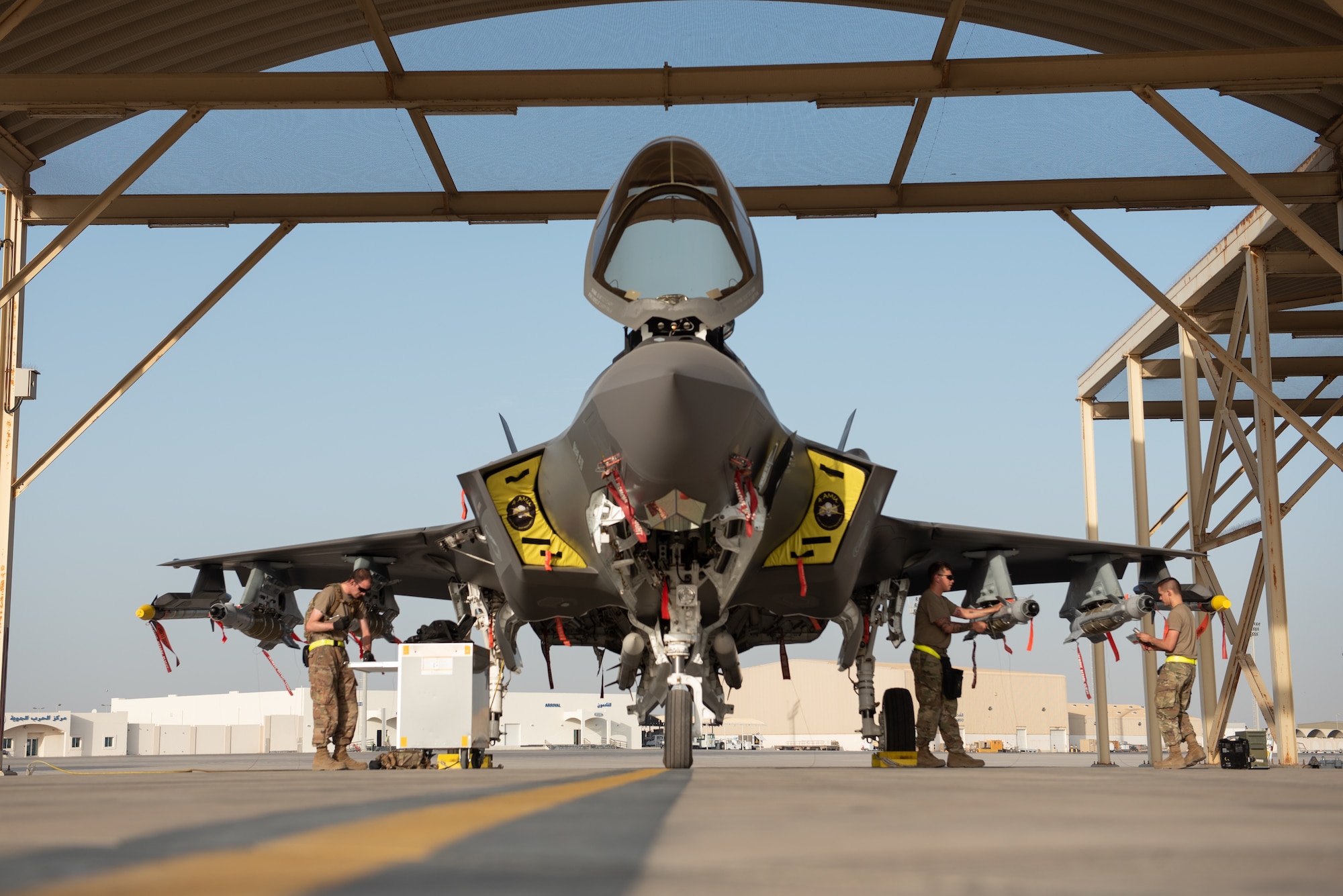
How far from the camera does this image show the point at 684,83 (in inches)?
398

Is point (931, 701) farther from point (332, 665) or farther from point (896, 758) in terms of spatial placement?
point (332, 665)

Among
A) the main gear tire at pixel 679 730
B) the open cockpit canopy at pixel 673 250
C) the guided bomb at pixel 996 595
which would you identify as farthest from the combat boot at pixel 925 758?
the open cockpit canopy at pixel 673 250

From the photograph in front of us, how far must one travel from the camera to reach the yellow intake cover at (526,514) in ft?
28.4

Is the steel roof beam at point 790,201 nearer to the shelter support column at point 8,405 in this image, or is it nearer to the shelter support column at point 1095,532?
the shelter support column at point 8,405

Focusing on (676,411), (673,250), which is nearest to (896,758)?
(673,250)

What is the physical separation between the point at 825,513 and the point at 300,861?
24.7ft

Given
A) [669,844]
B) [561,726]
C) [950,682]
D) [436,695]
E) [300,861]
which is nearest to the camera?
[300,861]

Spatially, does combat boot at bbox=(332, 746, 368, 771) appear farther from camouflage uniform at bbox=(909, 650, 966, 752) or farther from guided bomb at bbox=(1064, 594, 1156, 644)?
guided bomb at bbox=(1064, 594, 1156, 644)

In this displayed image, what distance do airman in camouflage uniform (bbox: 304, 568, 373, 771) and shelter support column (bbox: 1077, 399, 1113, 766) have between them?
11887mm

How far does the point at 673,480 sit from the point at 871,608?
4.83 m

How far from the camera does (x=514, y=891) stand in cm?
111

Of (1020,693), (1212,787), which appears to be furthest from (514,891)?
(1020,693)

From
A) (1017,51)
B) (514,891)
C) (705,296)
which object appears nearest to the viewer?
(514,891)

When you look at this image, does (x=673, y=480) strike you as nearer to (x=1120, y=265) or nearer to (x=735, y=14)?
(x=735, y=14)
